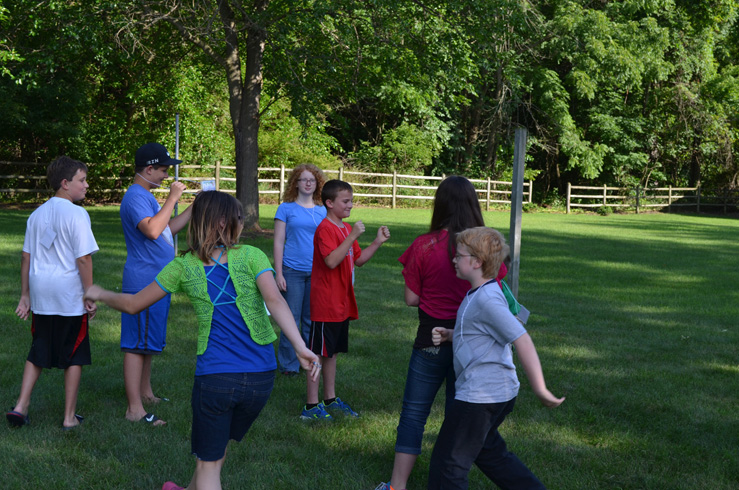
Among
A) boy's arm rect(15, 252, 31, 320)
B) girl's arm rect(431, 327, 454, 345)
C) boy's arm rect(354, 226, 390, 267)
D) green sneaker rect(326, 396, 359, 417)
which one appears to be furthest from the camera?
green sneaker rect(326, 396, 359, 417)

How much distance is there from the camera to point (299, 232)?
6.10m

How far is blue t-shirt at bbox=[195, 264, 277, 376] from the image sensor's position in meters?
3.18

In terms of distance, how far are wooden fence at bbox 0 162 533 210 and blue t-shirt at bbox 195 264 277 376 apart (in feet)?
73.0

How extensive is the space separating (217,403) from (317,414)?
6.76 ft

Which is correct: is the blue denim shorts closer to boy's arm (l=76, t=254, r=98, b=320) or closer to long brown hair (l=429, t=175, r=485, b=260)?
long brown hair (l=429, t=175, r=485, b=260)

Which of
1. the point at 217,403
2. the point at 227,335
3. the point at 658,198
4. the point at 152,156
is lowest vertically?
the point at 217,403

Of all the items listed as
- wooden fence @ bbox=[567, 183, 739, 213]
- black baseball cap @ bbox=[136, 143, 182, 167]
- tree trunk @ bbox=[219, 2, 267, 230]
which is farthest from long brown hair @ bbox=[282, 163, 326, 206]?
wooden fence @ bbox=[567, 183, 739, 213]

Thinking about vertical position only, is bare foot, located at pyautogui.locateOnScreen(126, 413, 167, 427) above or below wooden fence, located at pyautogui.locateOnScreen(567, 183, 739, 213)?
below

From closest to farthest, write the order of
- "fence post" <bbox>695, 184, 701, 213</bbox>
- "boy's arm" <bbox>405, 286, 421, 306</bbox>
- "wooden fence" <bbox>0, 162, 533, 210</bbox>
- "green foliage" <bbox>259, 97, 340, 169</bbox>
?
"boy's arm" <bbox>405, 286, 421, 306</bbox>
"wooden fence" <bbox>0, 162, 533, 210</bbox>
"green foliage" <bbox>259, 97, 340, 169</bbox>
"fence post" <bbox>695, 184, 701, 213</bbox>

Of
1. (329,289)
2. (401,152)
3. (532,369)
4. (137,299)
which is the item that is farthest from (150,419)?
(401,152)

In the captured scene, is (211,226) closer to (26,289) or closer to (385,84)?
(26,289)

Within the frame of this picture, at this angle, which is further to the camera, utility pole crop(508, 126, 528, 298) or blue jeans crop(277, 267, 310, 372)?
utility pole crop(508, 126, 528, 298)


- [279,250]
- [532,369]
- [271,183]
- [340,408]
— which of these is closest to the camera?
[532,369]

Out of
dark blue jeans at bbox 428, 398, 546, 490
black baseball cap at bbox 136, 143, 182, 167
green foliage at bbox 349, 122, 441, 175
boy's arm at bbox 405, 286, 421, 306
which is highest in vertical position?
green foliage at bbox 349, 122, 441, 175
